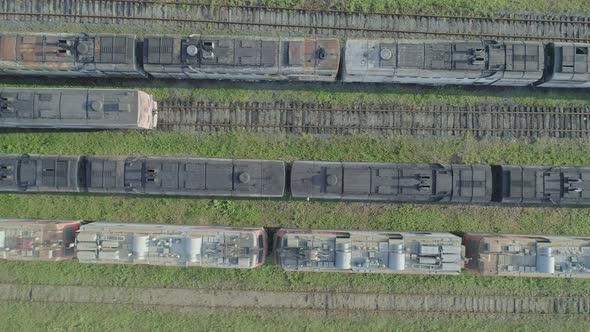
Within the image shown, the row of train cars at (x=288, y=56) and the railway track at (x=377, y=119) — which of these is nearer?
the row of train cars at (x=288, y=56)

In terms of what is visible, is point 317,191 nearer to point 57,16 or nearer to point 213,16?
point 213,16

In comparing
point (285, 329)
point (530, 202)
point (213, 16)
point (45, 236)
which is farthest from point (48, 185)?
point (530, 202)

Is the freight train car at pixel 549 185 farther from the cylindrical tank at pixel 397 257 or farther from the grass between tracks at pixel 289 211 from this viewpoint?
the cylindrical tank at pixel 397 257

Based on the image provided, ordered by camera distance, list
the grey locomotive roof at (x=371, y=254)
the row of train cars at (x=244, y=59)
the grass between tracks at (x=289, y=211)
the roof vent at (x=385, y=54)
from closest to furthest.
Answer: the grey locomotive roof at (x=371, y=254)
the row of train cars at (x=244, y=59)
the roof vent at (x=385, y=54)
the grass between tracks at (x=289, y=211)

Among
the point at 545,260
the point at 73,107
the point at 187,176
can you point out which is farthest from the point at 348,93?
the point at 73,107

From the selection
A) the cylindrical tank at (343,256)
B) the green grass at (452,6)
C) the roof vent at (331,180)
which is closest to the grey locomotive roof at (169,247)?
the cylindrical tank at (343,256)

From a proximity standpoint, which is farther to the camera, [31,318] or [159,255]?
[31,318]

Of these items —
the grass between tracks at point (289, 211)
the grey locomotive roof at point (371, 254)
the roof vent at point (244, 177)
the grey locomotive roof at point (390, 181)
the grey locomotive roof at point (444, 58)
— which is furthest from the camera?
the grass between tracks at point (289, 211)
